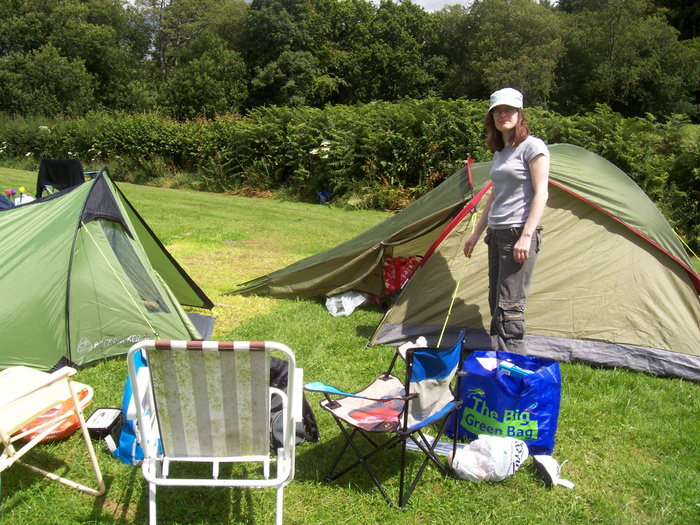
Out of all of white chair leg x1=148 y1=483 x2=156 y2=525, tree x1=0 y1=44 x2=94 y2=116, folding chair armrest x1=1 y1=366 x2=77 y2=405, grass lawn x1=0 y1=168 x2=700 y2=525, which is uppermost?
tree x1=0 y1=44 x2=94 y2=116

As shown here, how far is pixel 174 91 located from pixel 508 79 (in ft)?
79.5

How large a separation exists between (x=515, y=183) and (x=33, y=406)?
2819mm

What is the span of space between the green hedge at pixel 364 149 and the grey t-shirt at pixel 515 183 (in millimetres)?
8674

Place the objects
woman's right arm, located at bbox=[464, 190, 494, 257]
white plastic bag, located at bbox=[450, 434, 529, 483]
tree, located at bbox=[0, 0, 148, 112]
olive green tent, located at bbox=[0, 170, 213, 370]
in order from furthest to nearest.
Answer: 1. tree, located at bbox=[0, 0, 148, 112]
2. olive green tent, located at bbox=[0, 170, 213, 370]
3. woman's right arm, located at bbox=[464, 190, 494, 257]
4. white plastic bag, located at bbox=[450, 434, 529, 483]

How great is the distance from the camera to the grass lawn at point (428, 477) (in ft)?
7.96

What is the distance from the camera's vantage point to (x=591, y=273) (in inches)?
163

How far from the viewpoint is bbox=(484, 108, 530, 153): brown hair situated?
310 centimetres

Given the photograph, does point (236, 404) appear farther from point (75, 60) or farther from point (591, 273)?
point (75, 60)

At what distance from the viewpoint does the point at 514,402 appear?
2.82m


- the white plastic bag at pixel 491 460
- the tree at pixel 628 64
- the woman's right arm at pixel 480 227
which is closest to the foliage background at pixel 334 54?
the tree at pixel 628 64

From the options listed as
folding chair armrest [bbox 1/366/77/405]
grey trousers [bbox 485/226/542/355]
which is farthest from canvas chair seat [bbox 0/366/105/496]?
grey trousers [bbox 485/226/542/355]

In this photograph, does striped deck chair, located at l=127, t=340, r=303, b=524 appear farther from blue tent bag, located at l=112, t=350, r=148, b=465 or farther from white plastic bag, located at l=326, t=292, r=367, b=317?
white plastic bag, located at l=326, t=292, r=367, b=317

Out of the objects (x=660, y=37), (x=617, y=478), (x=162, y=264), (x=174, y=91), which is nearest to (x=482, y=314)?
(x=617, y=478)

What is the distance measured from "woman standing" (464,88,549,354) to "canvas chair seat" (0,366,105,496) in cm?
233
